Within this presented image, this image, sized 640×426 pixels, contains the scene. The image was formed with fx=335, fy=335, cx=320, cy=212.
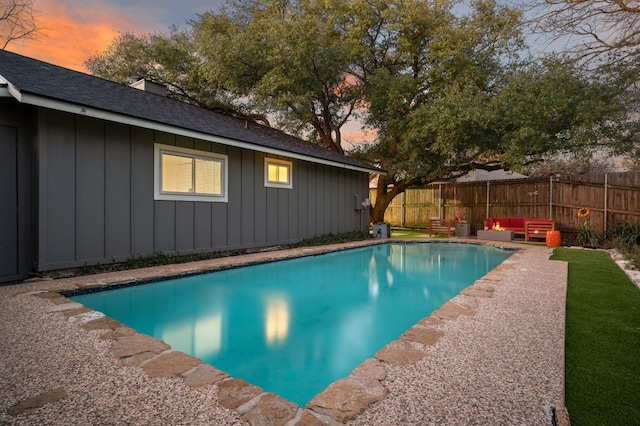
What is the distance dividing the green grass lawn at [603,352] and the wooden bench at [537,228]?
19.3ft

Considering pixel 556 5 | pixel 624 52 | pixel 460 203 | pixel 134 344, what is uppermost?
pixel 556 5

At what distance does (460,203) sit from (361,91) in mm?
5894

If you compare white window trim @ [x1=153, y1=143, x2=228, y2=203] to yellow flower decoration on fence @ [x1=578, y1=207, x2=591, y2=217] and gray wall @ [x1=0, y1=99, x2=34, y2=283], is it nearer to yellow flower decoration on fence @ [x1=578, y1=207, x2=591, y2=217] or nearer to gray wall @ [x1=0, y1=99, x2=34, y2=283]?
gray wall @ [x1=0, y1=99, x2=34, y2=283]

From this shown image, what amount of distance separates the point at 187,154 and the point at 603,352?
6.50 meters

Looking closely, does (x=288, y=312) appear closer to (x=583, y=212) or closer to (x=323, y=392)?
(x=323, y=392)

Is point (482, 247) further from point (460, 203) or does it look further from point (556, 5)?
point (556, 5)

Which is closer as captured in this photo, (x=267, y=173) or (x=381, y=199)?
→ (x=267, y=173)

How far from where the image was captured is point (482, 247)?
9.62m

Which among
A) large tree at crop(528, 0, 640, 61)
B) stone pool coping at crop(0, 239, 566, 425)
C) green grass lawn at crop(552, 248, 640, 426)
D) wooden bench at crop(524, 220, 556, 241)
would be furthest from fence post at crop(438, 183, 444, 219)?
stone pool coping at crop(0, 239, 566, 425)

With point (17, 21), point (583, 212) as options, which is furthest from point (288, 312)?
point (17, 21)

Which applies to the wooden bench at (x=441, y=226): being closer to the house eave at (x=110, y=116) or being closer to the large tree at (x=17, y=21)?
the house eave at (x=110, y=116)

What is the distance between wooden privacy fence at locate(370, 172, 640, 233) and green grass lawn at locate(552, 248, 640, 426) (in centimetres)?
654

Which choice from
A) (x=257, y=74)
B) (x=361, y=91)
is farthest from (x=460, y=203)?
(x=257, y=74)

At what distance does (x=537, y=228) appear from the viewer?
1031 centimetres
